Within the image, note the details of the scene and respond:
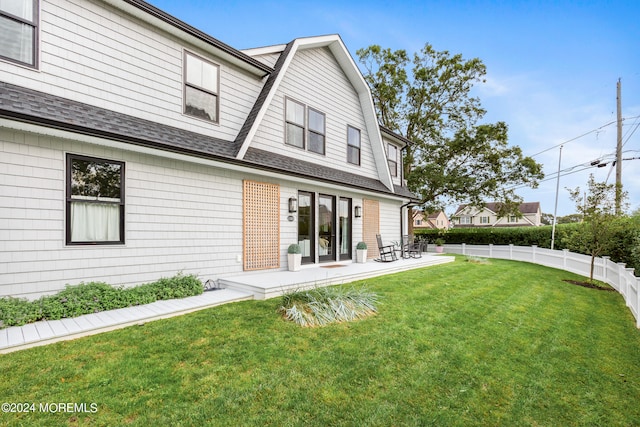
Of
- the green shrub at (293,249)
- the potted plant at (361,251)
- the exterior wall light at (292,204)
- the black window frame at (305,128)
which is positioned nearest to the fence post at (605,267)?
the potted plant at (361,251)

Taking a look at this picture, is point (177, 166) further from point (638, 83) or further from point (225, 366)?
point (638, 83)

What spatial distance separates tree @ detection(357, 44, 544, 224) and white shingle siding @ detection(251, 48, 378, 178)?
9060 millimetres

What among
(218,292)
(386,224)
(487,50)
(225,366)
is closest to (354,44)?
(487,50)

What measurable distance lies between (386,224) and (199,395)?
436 inches

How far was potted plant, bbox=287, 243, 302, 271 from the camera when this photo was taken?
824 cm

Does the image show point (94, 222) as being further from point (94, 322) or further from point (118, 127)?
point (94, 322)

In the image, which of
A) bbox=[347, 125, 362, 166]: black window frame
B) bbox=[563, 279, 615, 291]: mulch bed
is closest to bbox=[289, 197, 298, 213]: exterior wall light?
bbox=[347, 125, 362, 166]: black window frame

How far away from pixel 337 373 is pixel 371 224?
29.5ft

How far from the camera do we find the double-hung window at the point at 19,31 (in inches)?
184

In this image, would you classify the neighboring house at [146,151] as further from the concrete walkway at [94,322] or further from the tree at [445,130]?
the tree at [445,130]

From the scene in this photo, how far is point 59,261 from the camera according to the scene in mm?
4828

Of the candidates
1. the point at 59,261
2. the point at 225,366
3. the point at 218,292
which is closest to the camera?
the point at 225,366

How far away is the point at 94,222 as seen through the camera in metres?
5.24

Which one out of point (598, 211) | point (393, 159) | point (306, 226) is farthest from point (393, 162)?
point (598, 211)
